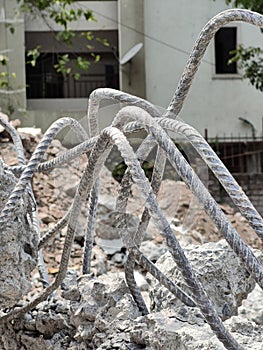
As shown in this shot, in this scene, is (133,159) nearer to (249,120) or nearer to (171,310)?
(171,310)

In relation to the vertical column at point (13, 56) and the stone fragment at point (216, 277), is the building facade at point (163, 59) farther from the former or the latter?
the stone fragment at point (216, 277)

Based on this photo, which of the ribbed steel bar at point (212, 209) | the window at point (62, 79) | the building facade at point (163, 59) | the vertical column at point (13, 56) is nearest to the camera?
the ribbed steel bar at point (212, 209)

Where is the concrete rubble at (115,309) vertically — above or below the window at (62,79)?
above

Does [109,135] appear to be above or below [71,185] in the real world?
above

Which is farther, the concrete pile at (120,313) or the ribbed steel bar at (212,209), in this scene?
the concrete pile at (120,313)

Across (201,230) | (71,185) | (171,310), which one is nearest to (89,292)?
(171,310)

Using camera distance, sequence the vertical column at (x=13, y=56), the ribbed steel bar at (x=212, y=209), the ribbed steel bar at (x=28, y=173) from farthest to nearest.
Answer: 1. the vertical column at (x=13, y=56)
2. the ribbed steel bar at (x=28, y=173)
3. the ribbed steel bar at (x=212, y=209)

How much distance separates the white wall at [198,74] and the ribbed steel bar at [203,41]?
727cm

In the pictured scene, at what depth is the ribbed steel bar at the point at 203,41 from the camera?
128cm

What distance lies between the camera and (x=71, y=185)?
3.77m

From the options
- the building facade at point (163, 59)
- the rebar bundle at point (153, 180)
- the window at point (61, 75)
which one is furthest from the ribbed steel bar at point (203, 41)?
the window at point (61, 75)

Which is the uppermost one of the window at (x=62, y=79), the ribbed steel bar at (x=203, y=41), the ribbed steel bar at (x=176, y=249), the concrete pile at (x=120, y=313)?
the ribbed steel bar at (x=203, y=41)

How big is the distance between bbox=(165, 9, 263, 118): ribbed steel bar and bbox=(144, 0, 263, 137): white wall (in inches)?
286

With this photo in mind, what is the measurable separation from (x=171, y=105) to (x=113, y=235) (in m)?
3.07
